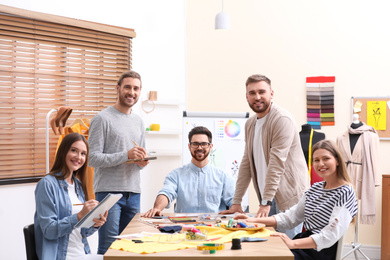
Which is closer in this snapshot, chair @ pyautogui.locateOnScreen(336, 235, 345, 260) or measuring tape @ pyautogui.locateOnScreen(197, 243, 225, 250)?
measuring tape @ pyautogui.locateOnScreen(197, 243, 225, 250)

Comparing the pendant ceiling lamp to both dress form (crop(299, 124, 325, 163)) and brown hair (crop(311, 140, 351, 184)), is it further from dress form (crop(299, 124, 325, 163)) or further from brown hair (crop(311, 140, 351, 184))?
brown hair (crop(311, 140, 351, 184))

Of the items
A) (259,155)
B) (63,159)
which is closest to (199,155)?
(259,155)

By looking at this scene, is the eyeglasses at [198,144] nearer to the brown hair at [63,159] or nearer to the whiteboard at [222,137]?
the brown hair at [63,159]

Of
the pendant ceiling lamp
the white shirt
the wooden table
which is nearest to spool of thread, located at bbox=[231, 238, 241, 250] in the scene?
the wooden table

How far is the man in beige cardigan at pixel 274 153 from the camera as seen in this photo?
111 inches

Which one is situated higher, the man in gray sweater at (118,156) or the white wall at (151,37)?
the white wall at (151,37)

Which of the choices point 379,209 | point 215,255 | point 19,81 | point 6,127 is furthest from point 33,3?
point 379,209

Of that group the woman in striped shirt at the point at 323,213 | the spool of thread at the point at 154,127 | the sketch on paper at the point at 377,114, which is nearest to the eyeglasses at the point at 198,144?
the woman in striped shirt at the point at 323,213

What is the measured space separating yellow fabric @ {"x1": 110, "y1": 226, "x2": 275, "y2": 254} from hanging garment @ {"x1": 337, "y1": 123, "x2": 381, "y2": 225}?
266cm

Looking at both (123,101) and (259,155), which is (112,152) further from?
(259,155)

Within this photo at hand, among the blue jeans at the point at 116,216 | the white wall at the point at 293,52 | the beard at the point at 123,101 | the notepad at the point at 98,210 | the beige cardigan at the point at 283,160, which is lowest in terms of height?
the blue jeans at the point at 116,216

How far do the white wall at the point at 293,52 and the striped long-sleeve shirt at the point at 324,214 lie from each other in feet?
9.30

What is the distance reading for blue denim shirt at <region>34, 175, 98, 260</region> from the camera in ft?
7.59

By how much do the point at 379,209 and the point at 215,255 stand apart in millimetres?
3740
